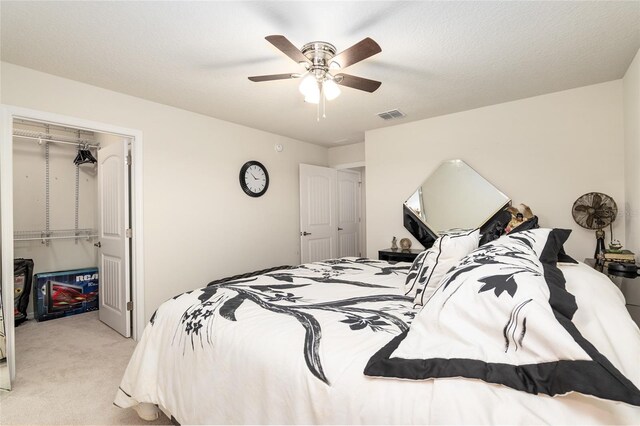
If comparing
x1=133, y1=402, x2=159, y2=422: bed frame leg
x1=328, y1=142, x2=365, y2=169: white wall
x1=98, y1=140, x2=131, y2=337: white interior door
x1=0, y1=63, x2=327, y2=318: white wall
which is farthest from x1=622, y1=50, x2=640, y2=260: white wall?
x1=98, y1=140, x2=131, y2=337: white interior door

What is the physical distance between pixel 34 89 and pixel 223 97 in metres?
1.48

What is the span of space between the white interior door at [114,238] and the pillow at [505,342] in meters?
3.12

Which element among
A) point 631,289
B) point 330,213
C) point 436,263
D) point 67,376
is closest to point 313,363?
point 436,263

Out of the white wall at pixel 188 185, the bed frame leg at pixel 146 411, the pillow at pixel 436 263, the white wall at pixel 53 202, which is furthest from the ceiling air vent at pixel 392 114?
the white wall at pixel 53 202

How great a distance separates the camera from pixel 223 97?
3.05 meters

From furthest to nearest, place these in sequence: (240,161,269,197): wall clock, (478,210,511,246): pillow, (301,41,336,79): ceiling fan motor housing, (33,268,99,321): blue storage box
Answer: (240,161,269,197): wall clock
(33,268,99,321): blue storage box
(478,210,511,246): pillow
(301,41,336,79): ceiling fan motor housing

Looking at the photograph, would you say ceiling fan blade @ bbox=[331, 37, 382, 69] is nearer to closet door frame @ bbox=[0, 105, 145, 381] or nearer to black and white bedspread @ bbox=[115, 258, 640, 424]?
black and white bedspread @ bbox=[115, 258, 640, 424]

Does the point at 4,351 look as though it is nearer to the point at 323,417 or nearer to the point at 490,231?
the point at 323,417

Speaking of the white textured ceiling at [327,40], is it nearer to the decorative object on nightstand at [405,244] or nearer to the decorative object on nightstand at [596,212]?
the decorative object on nightstand at [596,212]

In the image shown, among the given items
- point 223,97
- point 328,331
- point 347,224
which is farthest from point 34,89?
point 347,224

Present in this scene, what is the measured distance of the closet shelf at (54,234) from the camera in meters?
3.90

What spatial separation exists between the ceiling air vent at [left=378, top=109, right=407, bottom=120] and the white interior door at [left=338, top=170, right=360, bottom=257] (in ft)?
5.85

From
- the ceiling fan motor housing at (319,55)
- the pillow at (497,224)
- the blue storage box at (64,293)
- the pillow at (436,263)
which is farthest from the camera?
the blue storage box at (64,293)

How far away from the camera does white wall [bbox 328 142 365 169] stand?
5.14 m
